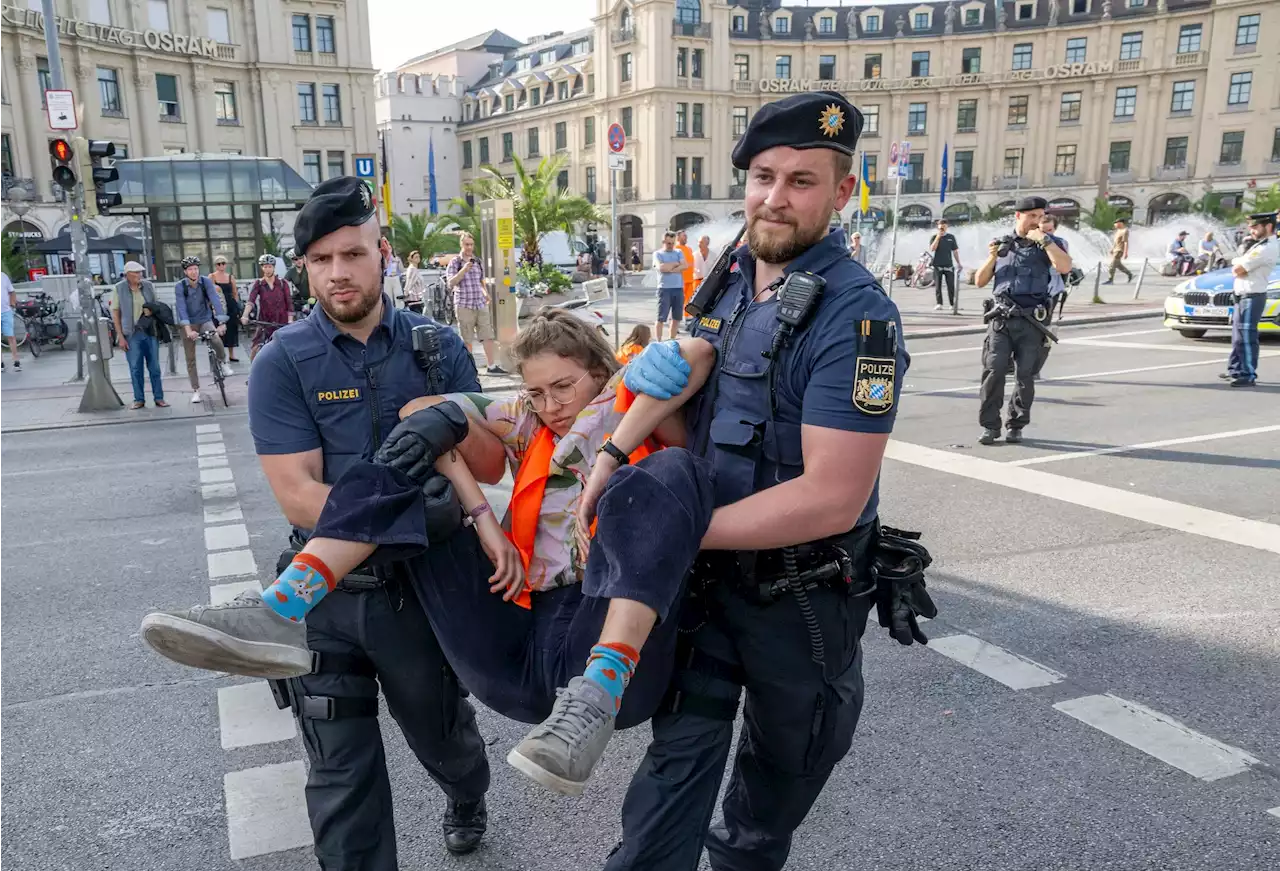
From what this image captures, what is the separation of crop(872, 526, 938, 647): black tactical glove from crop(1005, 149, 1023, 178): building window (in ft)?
216

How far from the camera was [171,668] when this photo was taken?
14.4 ft

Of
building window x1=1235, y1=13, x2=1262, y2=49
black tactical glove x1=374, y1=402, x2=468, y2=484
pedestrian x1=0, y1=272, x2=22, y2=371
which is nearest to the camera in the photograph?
black tactical glove x1=374, y1=402, x2=468, y2=484

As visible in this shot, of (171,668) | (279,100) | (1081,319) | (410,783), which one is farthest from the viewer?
(279,100)

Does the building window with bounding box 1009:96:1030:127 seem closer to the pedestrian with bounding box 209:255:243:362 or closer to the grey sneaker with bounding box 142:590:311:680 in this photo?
the pedestrian with bounding box 209:255:243:362

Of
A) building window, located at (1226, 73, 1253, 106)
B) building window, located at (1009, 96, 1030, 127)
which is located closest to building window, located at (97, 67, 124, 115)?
building window, located at (1009, 96, 1030, 127)

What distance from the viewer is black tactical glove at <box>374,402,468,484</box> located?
2.34 meters

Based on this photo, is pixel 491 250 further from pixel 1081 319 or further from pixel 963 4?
pixel 963 4

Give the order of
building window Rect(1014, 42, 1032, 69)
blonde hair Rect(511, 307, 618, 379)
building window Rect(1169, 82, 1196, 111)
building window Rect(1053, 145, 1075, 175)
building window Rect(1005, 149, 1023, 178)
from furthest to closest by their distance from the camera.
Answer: building window Rect(1005, 149, 1023, 178), building window Rect(1014, 42, 1032, 69), building window Rect(1053, 145, 1075, 175), building window Rect(1169, 82, 1196, 111), blonde hair Rect(511, 307, 618, 379)

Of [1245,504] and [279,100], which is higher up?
[279,100]

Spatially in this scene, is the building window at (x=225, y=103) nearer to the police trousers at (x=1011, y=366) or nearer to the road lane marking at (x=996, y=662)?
the police trousers at (x=1011, y=366)

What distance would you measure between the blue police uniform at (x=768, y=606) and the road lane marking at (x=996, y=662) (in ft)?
6.83

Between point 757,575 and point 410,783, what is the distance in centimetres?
188

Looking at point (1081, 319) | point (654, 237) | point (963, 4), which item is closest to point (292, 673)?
point (1081, 319)

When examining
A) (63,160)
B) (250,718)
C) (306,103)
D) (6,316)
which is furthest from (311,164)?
(250,718)
